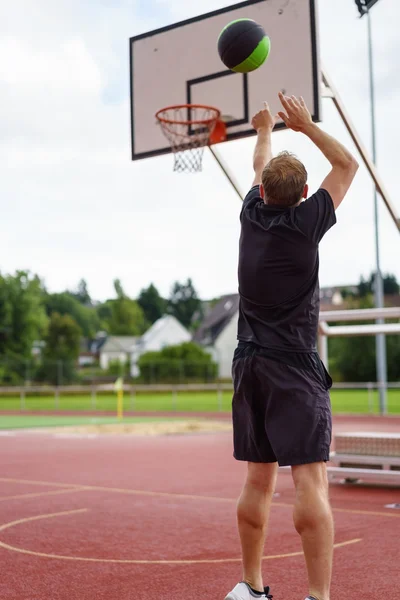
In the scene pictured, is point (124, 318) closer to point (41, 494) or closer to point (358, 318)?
point (41, 494)

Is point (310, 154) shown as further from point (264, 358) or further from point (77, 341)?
point (77, 341)

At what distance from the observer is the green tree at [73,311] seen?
124m

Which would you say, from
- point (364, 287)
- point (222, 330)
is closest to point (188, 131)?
point (222, 330)

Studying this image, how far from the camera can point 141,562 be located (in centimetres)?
516

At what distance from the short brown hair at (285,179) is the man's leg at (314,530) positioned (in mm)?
1194

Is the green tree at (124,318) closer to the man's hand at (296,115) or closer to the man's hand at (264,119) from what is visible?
the man's hand at (264,119)

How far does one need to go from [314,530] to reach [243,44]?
3.21 meters

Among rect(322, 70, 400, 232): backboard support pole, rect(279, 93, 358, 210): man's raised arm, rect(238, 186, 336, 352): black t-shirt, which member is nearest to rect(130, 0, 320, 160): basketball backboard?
rect(322, 70, 400, 232): backboard support pole

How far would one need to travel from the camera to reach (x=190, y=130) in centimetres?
829

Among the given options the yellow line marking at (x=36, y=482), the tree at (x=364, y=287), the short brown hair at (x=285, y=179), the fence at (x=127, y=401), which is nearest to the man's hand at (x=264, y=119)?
the short brown hair at (x=285, y=179)

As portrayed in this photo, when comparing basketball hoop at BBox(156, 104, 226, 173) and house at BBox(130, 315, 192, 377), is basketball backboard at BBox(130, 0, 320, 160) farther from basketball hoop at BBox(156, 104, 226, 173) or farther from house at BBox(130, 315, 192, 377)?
house at BBox(130, 315, 192, 377)

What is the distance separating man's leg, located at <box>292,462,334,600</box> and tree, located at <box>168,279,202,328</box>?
12929cm

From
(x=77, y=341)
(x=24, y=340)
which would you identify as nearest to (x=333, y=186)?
(x=24, y=340)

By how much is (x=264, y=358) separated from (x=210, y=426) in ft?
59.7
